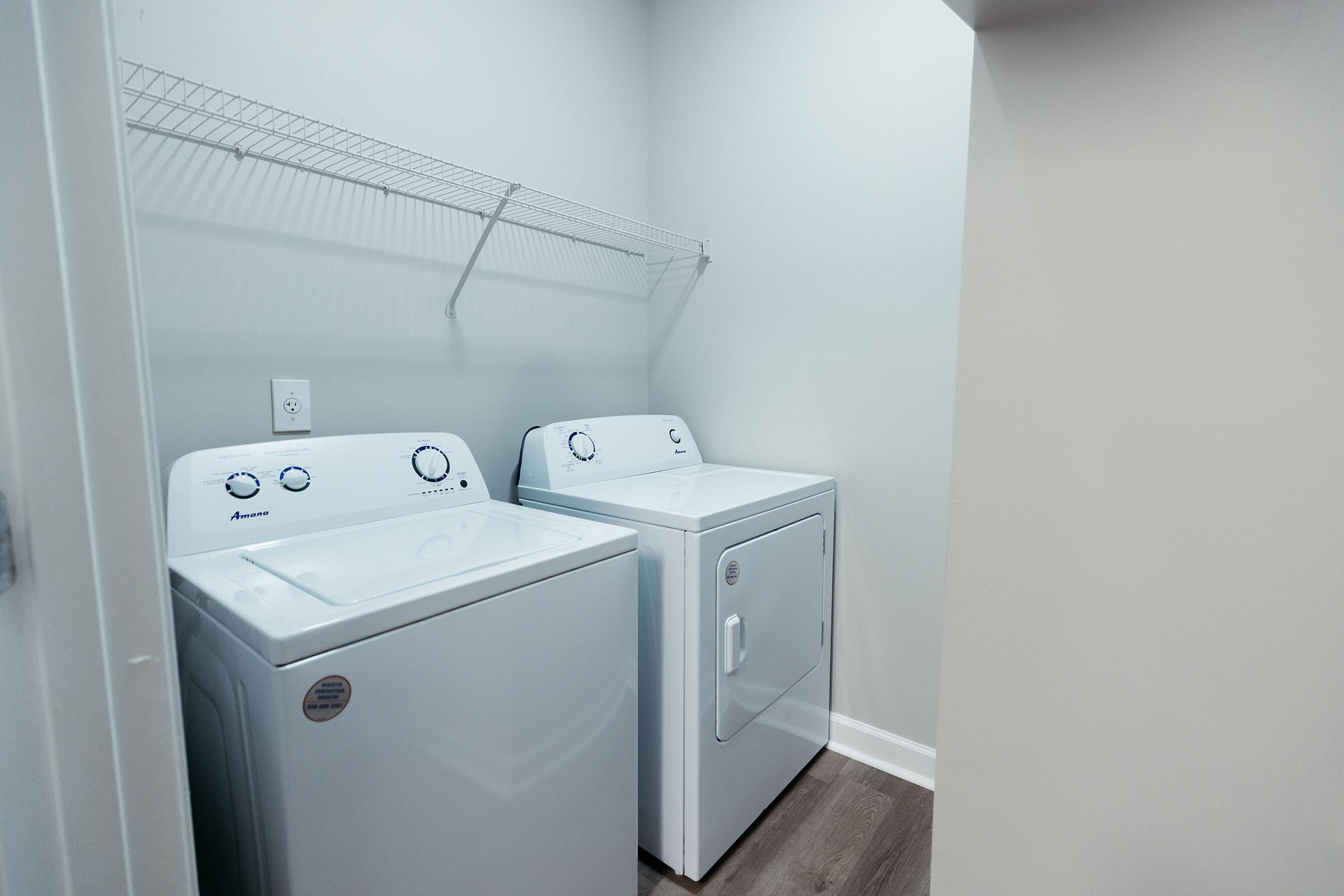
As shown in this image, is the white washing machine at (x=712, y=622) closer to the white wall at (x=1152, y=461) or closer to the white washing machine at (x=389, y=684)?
the white washing machine at (x=389, y=684)

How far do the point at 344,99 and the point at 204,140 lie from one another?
0.39 m

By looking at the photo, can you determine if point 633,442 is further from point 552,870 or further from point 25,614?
point 25,614

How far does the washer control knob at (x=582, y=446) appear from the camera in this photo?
5.89ft

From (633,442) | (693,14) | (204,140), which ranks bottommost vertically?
(633,442)

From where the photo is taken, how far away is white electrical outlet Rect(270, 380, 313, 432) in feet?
4.64

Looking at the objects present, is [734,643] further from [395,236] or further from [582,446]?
[395,236]

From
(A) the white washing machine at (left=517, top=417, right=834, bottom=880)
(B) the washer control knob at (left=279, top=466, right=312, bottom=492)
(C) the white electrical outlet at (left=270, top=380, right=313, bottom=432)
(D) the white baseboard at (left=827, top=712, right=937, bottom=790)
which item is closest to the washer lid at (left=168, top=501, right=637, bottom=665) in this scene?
(B) the washer control knob at (left=279, top=466, right=312, bottom=492)

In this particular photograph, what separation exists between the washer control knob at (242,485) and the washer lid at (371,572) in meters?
0.11

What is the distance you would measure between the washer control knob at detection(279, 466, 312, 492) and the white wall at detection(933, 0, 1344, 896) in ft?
4.02

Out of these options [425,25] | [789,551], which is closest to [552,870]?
[789,551]

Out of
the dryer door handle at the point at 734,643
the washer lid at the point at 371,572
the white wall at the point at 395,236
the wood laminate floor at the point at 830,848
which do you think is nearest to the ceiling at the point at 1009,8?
the washer lid at the point at 371,572

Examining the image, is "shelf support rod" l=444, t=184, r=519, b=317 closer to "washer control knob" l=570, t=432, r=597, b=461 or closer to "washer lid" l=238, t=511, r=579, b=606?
"washer control knob" l=570, t=432, r=597, b=461

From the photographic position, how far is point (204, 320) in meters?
1.30

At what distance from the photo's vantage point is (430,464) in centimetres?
150
